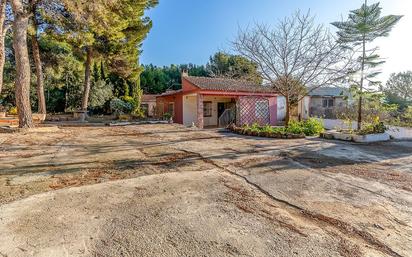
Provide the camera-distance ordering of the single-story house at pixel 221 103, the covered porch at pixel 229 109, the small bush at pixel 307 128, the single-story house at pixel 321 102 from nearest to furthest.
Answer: the small bush at pixel 307 128
the single-story house at pixel 221 103
the covered porch at pixel 229 109
the single-story house at pixel 321 102

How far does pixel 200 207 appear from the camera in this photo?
323 cm

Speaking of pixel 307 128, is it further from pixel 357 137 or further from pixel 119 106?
pixel 119 106

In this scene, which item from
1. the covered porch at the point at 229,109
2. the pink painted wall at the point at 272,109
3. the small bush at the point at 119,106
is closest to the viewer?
the covered porch at the point at 229,109

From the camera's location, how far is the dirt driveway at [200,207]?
2377 mm

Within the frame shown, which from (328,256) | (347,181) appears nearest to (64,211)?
(328,256)

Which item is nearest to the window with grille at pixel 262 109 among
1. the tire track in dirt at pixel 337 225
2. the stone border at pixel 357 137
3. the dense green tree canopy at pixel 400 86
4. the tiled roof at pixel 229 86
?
the tiled roof at pixel 229 86

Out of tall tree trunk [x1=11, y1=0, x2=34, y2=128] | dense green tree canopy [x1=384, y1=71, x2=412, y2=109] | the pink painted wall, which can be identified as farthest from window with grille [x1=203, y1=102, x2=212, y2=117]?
dense green tree canopy [x1=384, y1=71, x2=412, y2=109]

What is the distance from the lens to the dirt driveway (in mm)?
2377

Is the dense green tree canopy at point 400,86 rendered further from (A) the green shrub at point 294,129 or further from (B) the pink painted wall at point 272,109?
(A) the green shrub at point 294,129

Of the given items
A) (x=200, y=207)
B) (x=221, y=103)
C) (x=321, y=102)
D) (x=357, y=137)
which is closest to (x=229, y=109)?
(x=221, y=103)

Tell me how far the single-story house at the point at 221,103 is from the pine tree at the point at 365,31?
6421 mm

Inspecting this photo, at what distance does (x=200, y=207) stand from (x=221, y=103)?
1732 centimetres

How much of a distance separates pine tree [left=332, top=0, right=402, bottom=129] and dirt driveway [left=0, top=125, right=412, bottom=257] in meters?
7.43

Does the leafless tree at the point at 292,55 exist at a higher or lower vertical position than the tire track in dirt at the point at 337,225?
higher
